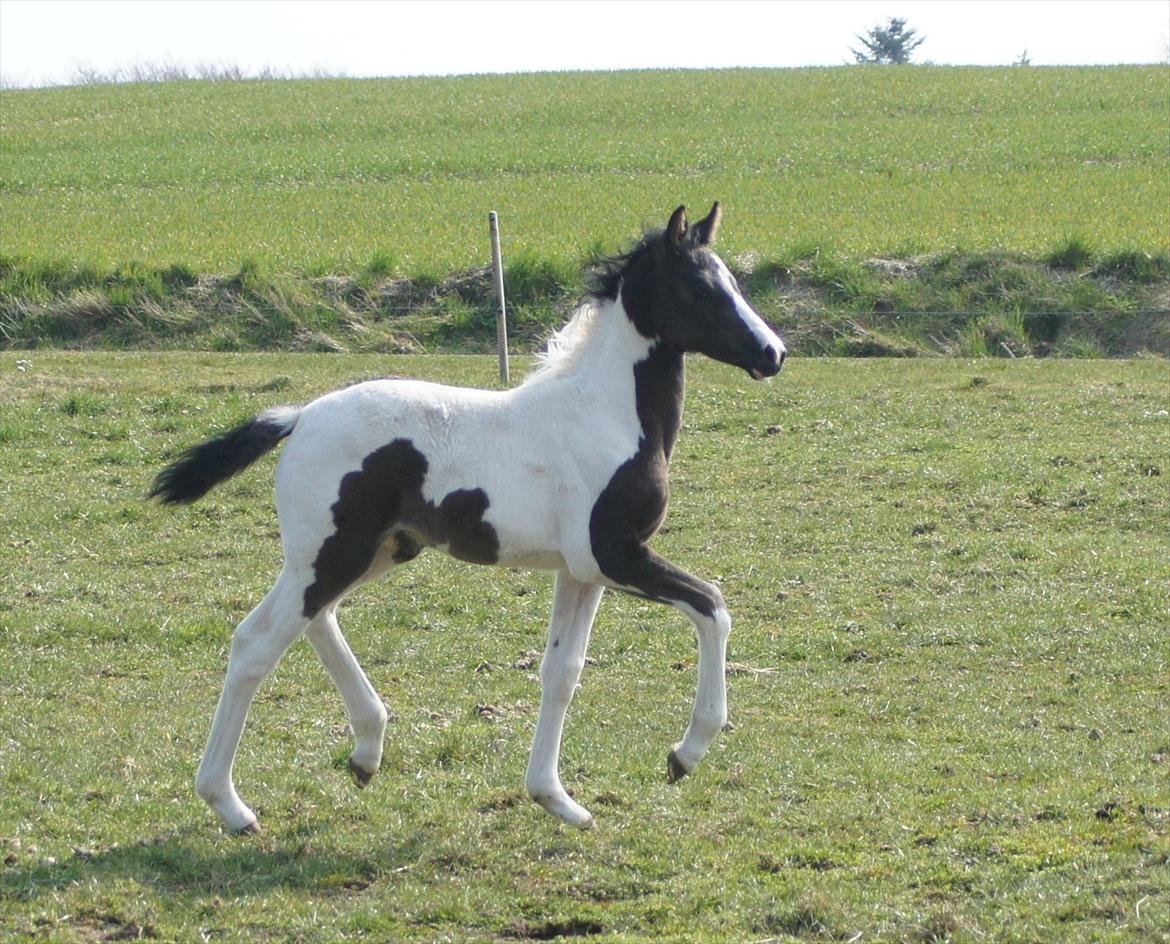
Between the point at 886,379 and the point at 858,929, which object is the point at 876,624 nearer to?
the point at 858,929

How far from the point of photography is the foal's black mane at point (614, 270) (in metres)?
6.79

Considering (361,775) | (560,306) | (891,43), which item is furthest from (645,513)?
(891,43)

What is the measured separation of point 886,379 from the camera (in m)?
17.5

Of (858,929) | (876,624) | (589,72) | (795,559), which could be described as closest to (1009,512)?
(795,559)

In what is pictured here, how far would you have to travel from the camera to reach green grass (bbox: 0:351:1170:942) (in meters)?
5.66

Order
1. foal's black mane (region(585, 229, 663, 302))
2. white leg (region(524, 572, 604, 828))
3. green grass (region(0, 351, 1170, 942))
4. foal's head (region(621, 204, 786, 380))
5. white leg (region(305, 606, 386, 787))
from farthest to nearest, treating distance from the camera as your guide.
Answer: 1. foal's black mane (region(585, 229, 663, 302))
2. white leg (region(305, 606, 386, 787))
3. foal's head (region(621, 204, 786, 380))
4. white leg (region(524, 572, 604, 828))
5. green grass (region(0, 351, 1170, 942))

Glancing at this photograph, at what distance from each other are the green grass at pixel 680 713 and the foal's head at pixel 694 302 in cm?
190

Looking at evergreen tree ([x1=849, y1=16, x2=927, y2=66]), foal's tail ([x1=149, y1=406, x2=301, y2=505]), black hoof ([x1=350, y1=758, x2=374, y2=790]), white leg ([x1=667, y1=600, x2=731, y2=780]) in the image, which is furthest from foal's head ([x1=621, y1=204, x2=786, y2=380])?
evergreen tree ([x1=849, y1=16, x2=927, y2=66])

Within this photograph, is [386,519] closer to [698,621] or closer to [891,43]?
[698,621]

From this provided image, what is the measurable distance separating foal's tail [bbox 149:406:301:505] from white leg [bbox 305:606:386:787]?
2.41 feet

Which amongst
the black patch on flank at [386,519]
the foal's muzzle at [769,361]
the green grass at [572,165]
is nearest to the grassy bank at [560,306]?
the green grass at [572,165]

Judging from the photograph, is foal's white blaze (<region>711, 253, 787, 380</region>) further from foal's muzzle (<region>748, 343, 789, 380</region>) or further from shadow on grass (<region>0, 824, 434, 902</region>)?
shadow on grass (<region>0, 824, 434, 902</region>)

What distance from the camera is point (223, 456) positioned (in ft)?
21.8

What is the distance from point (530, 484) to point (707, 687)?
3.51 feet
